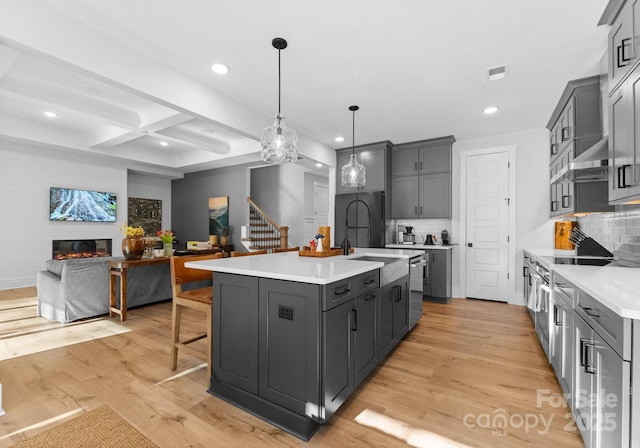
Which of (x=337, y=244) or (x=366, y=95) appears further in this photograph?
(x=337, y=244)

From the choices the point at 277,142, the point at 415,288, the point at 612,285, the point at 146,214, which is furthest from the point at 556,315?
the point at 146,214

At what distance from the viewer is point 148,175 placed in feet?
27.3

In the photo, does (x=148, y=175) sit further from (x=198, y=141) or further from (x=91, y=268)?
(x=91, y=268)

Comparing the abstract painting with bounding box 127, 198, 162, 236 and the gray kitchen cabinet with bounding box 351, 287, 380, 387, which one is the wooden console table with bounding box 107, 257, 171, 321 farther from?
the abstract painting with bounding box 127, 198, 162, 236

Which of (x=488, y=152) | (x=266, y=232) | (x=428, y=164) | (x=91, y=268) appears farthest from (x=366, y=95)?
(x=266, y=232)

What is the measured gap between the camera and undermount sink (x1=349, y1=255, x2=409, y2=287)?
2497 mm

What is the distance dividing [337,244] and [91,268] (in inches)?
151

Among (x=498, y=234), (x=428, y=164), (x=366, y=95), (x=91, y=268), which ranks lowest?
(x=91, y=268)

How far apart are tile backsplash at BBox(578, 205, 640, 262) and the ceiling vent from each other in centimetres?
166

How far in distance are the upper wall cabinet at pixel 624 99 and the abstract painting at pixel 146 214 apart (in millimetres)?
8953

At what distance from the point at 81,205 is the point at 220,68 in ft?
18.4

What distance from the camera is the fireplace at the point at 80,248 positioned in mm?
6266

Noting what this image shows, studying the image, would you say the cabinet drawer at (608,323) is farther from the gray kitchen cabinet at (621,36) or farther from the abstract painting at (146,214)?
the abstract painting at (146,214)

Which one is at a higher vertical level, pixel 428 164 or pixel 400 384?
pixel 428 164
